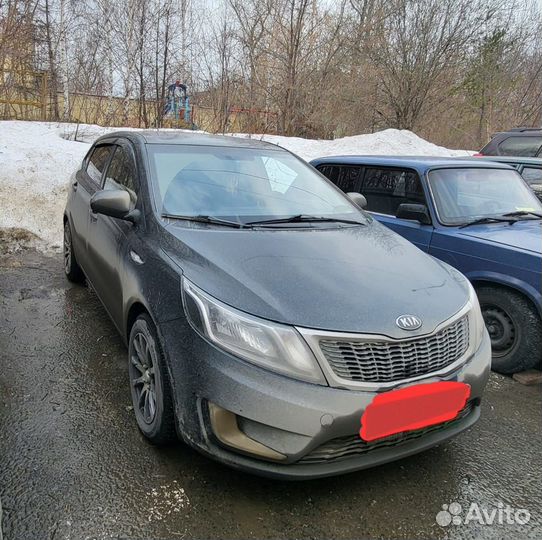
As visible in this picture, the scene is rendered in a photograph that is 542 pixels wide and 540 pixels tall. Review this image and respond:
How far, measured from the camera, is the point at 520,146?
8320 millimetres

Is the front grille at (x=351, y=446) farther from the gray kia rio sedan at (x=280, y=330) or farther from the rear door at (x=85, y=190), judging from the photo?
the rear door at (x=85, y=190)

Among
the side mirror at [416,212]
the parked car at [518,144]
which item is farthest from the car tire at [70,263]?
the parked car at [518,144]

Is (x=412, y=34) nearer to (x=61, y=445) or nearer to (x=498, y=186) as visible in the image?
(x=498, y=186)

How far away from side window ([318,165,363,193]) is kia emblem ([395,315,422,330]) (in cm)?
318

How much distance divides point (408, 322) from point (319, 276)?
496mm

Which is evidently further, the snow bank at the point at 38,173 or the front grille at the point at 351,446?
the snow bank at the point at 38,173

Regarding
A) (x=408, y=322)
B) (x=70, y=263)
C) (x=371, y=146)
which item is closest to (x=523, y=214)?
(x=408, y=322)

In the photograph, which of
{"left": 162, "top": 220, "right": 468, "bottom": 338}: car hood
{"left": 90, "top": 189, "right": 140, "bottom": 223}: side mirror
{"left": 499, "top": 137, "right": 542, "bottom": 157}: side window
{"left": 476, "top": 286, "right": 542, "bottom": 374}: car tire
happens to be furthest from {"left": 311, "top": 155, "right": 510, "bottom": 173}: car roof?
{"left": 499, "top": 137, "right": 542, "bottom": 157}: side window

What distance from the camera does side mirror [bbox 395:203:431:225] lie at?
415cm

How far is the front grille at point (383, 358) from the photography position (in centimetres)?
193

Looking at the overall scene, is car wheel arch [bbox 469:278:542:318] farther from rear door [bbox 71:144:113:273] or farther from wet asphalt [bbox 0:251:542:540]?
rear door [bbox 71:144:113:273]

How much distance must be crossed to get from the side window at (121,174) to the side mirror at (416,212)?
2.46m

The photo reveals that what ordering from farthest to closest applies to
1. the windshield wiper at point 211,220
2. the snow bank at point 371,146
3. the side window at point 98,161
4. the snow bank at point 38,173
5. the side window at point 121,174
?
the snow bank at point 371,146, the snow bank at point 38,173, the side window at point 98,161, the side window at point 121,174, the windshield wiper at point 211,220

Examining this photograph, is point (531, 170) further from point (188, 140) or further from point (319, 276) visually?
point (319, 276)
